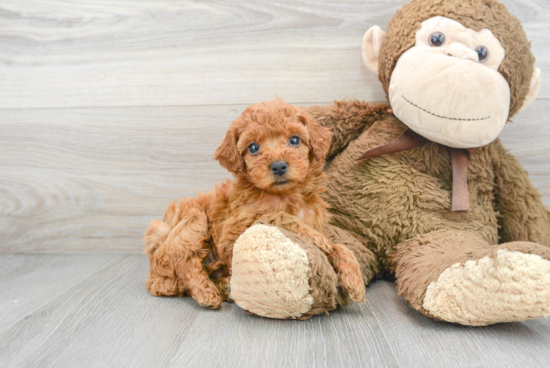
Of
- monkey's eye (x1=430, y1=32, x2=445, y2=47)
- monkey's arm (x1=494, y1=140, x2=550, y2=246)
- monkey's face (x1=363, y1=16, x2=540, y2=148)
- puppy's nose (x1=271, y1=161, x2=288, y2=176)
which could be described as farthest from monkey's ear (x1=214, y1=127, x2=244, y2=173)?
monkey's arm (x1=494, y1=140, x2=550, y2=246)

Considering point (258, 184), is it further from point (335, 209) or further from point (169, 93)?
point (169, 93)

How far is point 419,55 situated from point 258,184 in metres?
0.54

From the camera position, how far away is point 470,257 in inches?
34.9

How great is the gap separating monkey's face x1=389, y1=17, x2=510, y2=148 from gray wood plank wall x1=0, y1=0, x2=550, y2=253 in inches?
12.4

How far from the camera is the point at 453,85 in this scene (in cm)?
104

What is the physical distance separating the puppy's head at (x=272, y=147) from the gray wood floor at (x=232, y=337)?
319 mm

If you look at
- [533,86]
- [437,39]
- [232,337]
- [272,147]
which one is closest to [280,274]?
[232,337]

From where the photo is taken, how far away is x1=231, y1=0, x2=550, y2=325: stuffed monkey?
2.90 feet

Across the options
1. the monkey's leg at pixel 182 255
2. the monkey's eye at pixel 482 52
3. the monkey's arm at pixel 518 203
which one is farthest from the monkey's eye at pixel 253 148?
the monkey's arm at pixel 518 203

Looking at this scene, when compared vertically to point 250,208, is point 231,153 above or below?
above

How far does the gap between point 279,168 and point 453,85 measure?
49 cm

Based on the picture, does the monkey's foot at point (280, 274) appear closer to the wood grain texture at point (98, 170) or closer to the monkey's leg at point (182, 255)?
the monkey's leg at point (182, 255)

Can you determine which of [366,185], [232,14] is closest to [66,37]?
[232,14]

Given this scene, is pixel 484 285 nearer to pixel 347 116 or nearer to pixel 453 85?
pixel 453 85
